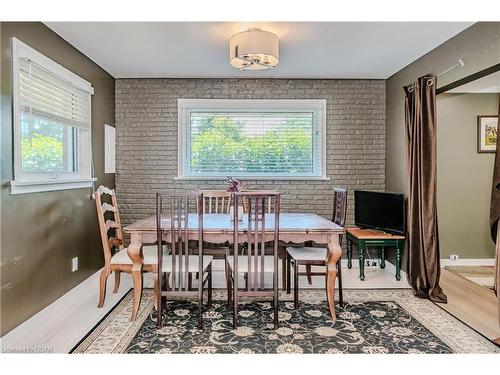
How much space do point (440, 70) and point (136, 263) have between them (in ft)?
10.8

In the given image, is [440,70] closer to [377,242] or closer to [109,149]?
[377,242]

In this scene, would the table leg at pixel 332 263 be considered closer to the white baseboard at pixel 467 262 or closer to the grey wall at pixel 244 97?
the grey wall at pixel 244 97

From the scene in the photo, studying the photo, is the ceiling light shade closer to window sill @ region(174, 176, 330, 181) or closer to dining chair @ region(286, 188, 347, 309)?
dining chair @ region(286, 188, 347, 309)

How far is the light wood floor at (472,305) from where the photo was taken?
289 centimetres

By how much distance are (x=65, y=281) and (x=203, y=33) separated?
2.58 metres

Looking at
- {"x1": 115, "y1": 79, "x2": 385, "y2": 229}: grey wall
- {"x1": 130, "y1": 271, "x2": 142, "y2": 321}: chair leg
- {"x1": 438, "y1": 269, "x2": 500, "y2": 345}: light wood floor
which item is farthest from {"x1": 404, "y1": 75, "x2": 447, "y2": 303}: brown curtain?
{"x1": 130, "y1": 271, "x2": 142, "y2": 321}: chair leg

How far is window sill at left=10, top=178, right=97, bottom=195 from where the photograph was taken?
104 inches

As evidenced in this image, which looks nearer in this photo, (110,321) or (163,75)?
(110,321)

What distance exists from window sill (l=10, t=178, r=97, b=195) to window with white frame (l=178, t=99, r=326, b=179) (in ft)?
4.32
